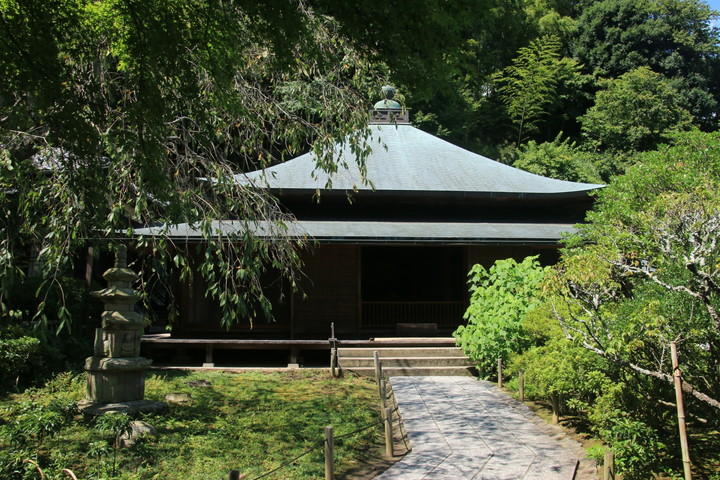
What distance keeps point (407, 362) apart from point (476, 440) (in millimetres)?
4919

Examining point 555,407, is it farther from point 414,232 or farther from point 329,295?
point 329,295

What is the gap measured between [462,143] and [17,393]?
27.9 metres

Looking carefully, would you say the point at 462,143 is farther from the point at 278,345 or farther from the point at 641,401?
the point at 641,401

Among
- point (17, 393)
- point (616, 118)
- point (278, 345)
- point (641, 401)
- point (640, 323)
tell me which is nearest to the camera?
point (640, 323)

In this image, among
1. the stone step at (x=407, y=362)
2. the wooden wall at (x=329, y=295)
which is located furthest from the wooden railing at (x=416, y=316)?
the stone step at (x=407, y=362)

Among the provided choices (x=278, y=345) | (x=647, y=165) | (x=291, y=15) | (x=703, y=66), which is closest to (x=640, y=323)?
(x=647, y=165)

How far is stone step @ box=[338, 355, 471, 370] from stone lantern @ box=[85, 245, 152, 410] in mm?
4660

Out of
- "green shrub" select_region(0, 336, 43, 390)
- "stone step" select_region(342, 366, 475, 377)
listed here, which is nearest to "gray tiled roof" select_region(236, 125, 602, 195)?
"stone step" select_region(342, 366, 475, 377)

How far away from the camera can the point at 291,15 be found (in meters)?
4.57

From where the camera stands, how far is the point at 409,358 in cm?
1212

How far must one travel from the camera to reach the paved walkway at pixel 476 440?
602 cm

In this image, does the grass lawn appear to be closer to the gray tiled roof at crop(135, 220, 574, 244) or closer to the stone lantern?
the stone lantern

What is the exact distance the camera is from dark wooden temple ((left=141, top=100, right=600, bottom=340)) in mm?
13539

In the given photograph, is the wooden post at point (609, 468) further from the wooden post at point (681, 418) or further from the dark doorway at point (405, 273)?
the dark doorway at point (405, 273)
